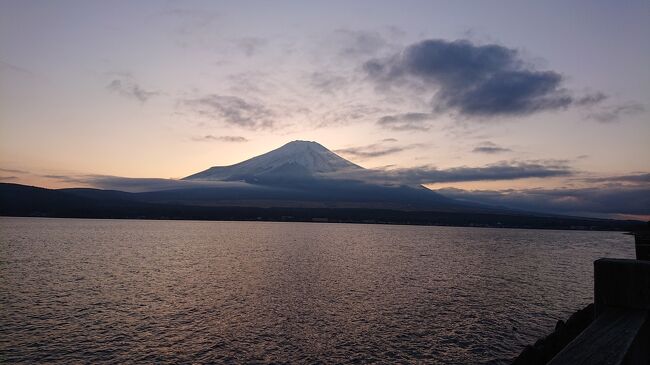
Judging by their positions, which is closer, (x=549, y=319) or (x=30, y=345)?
(x=30, y=345)

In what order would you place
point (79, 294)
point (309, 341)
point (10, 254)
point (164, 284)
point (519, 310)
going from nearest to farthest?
1. point (309, 341)
2. point (519, 310)
3. point (79, 294)
4. point (164, 284)
5. point (10, 254)

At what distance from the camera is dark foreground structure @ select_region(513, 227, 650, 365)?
272cm

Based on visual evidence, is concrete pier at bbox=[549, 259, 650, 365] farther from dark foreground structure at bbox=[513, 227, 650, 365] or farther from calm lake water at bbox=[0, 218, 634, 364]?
calm lake water at bbox=[0, 218, 634, 364]

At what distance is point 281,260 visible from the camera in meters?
72.9

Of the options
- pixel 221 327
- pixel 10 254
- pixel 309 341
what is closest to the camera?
pixel 309 341

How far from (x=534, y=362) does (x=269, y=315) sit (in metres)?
18.8

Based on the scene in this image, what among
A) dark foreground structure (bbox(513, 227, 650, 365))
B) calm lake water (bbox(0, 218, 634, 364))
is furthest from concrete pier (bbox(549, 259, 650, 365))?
calm lake water (bbox(0, 218, 634, 364))

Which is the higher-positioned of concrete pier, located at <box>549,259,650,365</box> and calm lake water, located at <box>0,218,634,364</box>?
concrete pier, located at <box>549,259,650,365</box>

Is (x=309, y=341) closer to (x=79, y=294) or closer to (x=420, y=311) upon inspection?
(x=420, y=311)

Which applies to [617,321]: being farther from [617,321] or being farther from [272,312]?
[272,312]

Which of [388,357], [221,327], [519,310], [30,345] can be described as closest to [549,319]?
[519,310]

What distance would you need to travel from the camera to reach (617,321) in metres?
3.09

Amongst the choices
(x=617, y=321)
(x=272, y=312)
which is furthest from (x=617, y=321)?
(x=272, y=312)

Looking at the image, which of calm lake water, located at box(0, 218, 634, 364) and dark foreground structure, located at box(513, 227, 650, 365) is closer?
dark foreground structure, located at box(513, 227, 650, 365)
